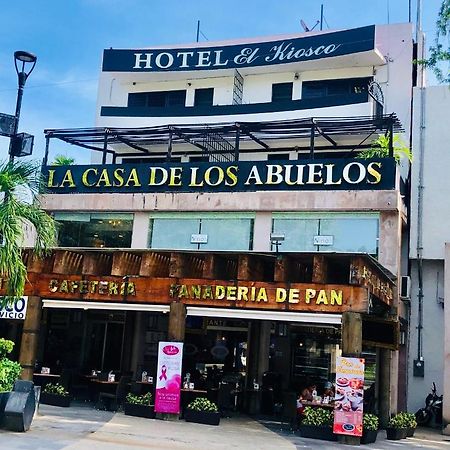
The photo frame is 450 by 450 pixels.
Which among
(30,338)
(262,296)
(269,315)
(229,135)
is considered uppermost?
(229,135)

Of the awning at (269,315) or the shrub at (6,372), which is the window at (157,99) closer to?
the awning at (269,315)

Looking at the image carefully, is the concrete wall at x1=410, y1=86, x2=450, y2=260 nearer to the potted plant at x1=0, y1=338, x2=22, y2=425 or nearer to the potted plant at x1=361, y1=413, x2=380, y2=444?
the potted plant at x1=361, y1=413, x2=380, y2=444

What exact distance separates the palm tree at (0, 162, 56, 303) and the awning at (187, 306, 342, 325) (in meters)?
4.22

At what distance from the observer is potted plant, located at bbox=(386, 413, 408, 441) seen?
658 inches

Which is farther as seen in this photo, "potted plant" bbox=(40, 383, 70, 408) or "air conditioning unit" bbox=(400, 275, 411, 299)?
"air conditioning unit" bbox=(400, 275, 411, 299)

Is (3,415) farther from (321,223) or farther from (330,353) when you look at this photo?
(330,353)

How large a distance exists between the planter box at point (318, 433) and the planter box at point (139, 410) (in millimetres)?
3837

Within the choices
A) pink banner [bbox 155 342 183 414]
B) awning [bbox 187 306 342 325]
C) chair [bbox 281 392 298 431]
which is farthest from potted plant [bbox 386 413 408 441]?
pink banner [bbox 155 342 183 414]

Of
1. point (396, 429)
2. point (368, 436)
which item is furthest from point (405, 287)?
point (368, 436)

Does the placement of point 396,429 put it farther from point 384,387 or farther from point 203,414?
point 203,414

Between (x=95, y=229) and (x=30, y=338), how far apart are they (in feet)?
23.0

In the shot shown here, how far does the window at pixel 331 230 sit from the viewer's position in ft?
67.9

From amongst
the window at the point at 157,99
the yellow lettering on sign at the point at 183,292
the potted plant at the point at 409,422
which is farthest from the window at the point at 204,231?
the window at the point at 157,99

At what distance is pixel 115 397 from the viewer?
1867cm
